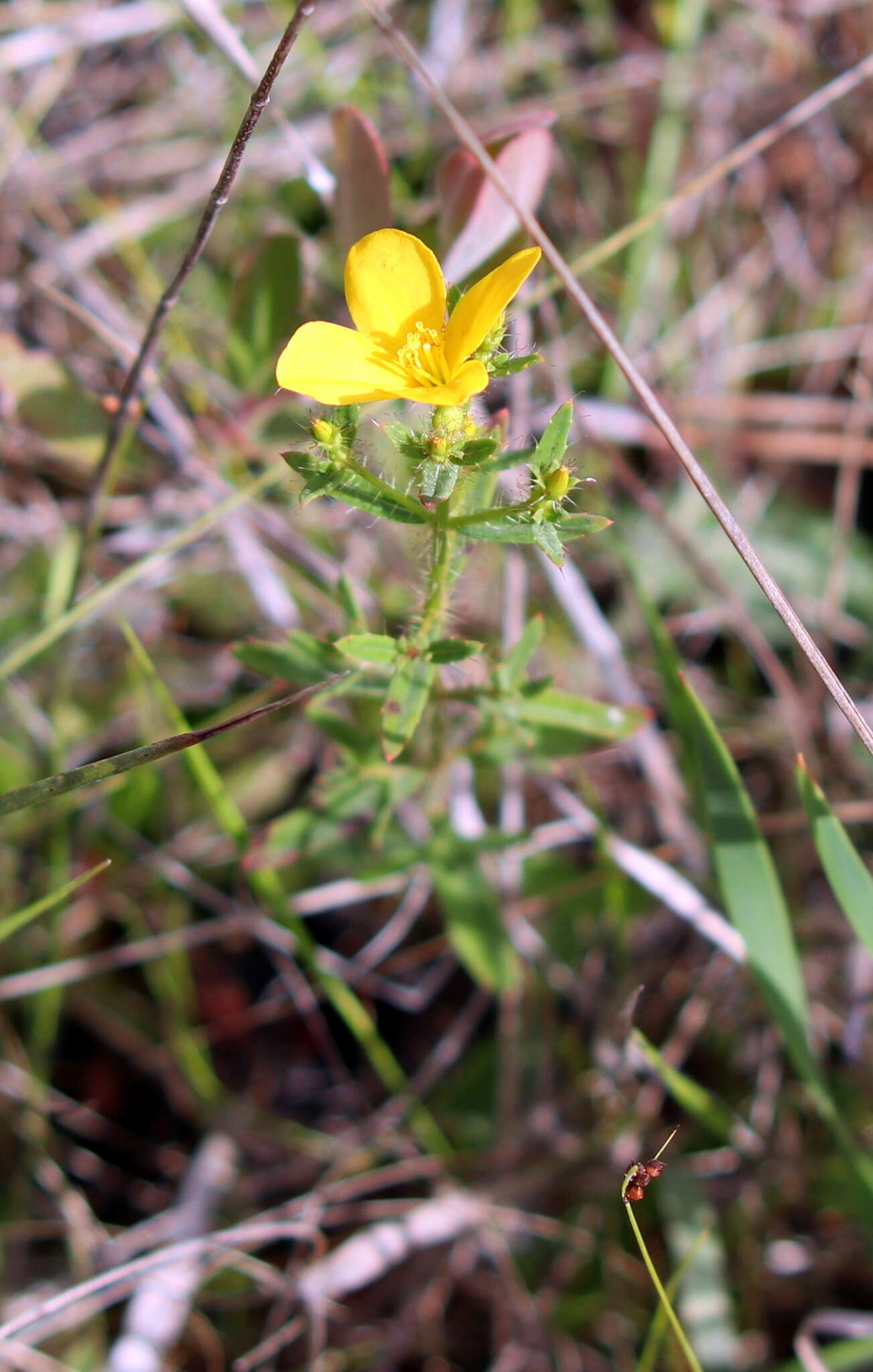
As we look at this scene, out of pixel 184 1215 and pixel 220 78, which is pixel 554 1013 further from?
pixel 220 78

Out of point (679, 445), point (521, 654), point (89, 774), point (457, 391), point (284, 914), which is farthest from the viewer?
point (284, 914)

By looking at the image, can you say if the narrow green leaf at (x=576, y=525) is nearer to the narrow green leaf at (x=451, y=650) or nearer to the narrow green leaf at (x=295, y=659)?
the narrow green leaf at (x=451, y=650)

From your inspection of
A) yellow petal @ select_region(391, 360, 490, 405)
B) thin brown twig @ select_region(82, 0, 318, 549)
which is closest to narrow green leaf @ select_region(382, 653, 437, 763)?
yellow petal @ select_region(391, 360, 490, 405)

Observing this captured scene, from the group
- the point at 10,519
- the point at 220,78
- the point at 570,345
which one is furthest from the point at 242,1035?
the point at 220,78

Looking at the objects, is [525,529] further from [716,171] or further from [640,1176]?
[716,171]

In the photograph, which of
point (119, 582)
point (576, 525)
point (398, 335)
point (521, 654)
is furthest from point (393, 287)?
point (119, 582)

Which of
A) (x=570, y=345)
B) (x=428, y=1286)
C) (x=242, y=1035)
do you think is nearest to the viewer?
(x=428, y=1286)
